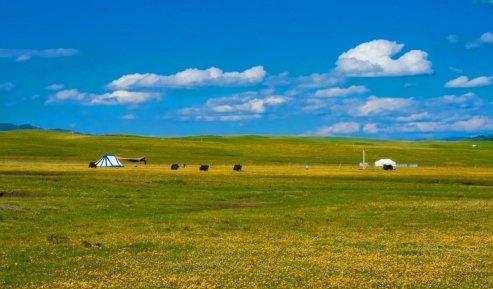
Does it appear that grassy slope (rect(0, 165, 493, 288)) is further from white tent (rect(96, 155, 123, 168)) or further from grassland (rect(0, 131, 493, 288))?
white tent (rect(96, 155, 123, 168))

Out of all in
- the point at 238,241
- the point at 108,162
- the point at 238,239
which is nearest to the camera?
the point at 238,241

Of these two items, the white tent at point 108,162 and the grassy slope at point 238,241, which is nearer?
the grassy slope at point 238,241

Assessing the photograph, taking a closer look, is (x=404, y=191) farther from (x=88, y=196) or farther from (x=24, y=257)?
(x=24, y=257)

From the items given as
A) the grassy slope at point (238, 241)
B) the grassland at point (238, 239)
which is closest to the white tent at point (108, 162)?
the grassland at point (238, 239)

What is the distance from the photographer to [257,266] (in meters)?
23.9

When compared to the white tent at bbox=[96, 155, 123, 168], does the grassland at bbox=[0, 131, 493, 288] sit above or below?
below

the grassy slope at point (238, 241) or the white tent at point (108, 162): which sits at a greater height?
the white tent at point (108, 162)

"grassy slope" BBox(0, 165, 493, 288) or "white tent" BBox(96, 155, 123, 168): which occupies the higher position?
"white tent" BBox(96, 155, 123, 168)

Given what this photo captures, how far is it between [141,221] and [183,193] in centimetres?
2328

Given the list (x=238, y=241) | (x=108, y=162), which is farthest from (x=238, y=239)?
(x=108, y=162)

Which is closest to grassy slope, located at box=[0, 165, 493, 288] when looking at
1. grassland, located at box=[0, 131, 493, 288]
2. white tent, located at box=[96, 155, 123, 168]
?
grassland, located at box=[0, 131, 493, 288]

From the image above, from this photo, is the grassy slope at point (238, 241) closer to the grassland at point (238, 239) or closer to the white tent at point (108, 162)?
the grassland at point (238, 239)

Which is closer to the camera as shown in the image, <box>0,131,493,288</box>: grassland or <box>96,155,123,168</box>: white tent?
<box>0,131,493,288</box>: grassland

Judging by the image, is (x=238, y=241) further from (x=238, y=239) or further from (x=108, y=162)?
(x=108, y=162)
